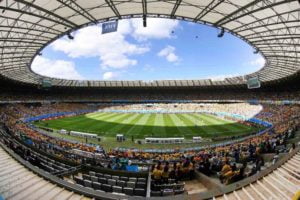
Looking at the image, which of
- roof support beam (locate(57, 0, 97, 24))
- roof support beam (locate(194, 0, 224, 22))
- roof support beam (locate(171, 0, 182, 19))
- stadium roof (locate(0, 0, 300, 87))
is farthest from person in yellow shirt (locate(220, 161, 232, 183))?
roof support beam (locate(57, 0, 97, 24))

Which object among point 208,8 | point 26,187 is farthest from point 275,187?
point 208,8

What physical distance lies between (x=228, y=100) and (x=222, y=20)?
5685 cm

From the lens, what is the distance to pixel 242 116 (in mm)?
57219

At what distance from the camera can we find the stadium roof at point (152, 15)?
68.9ft

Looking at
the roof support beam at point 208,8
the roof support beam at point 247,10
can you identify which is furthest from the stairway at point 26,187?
the roof support beam at point 247,10

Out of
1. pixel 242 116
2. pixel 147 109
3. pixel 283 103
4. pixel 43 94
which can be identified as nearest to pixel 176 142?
pixel 242 116

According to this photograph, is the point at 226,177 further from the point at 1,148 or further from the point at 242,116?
the point at 242,116

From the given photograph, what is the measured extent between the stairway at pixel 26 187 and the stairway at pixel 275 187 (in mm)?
5977

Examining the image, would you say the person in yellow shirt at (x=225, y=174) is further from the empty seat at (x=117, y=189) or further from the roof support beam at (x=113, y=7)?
the roof support beam at (x=113, y=7)

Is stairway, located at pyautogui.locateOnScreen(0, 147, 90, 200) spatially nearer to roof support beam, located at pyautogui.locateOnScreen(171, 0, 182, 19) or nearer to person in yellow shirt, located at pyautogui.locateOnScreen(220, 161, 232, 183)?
person in yellow shirt, located at pyautogui.locateOnScreen(220, 161, 232, 183)

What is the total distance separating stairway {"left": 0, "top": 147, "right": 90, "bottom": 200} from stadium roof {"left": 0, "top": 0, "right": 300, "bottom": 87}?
12854 mm

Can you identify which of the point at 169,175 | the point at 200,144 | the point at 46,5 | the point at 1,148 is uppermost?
the point at 46,5

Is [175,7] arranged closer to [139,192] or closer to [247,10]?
[247,10]

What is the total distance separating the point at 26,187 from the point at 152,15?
22849 mm
